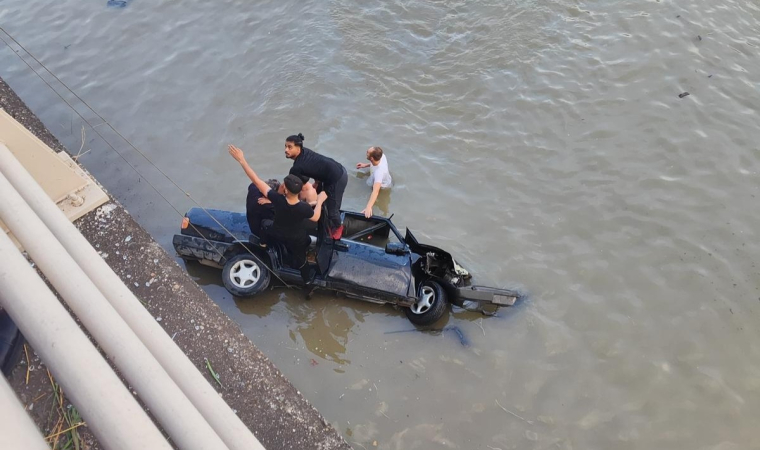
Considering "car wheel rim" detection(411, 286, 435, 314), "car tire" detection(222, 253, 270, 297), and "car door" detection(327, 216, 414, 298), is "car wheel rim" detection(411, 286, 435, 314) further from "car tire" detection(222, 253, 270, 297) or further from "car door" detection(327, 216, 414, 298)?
"car tire" detection(222, 253, 270, 297)

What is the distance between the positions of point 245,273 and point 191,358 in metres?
1.90

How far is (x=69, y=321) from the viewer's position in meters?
1.97

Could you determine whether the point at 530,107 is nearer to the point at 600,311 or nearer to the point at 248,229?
the point at 600,311

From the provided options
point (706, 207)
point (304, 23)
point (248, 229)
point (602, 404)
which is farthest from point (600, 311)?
point (304, 23)

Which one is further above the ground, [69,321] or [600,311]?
[69,321]

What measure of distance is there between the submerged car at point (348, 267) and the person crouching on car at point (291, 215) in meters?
0.15

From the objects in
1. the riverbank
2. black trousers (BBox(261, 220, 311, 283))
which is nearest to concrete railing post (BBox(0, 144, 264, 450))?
the riverbank

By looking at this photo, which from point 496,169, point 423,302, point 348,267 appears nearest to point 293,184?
point 348,267

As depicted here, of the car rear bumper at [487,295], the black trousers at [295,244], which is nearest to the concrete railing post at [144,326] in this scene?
the black trousers at [295,244]

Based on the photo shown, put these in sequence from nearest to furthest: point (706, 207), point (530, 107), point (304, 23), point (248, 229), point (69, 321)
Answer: point (69, 321) → point (248, 229) → point (706, 207) → point (530, 107) → point (304, 23)

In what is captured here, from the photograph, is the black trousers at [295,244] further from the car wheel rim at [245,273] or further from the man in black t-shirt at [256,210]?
the car wheel rim at [245,273]

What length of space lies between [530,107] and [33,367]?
25.8 feet

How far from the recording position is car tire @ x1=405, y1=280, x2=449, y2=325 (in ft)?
19.9

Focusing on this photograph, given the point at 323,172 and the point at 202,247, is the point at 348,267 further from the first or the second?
the point at 202,247
